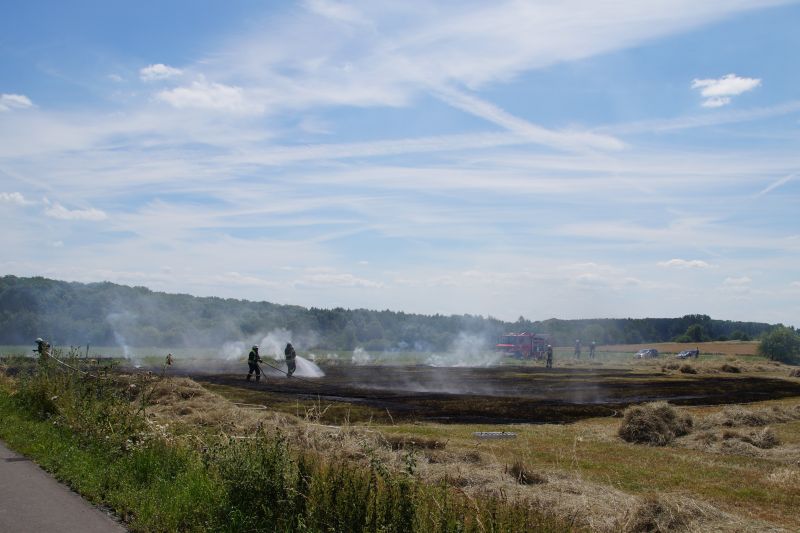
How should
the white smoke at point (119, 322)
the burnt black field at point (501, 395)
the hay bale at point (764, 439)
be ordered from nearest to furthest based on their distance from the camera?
the hay bale at point (764, 439), the burnt black field at point (501, 395), the white smoke at point (119, 322)

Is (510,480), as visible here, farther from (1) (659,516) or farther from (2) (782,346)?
(2) (782,346)

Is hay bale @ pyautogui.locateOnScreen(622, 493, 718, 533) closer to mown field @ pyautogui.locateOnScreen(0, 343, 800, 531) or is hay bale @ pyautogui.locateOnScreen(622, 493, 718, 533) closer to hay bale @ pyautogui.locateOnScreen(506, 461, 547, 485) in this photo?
mown field @ pyautogui.locateOnScreen(0, 343, 800, 531)

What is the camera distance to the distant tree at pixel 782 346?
74.9 m

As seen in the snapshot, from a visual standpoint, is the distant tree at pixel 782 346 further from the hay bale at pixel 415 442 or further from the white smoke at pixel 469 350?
the hay bale at pixel 415 442

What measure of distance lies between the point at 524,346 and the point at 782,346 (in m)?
29.9

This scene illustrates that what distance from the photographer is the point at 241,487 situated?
7.70 m

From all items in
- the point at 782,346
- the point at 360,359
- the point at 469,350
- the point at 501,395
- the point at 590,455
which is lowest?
the point at 360,359

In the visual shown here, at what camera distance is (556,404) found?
24672 mm

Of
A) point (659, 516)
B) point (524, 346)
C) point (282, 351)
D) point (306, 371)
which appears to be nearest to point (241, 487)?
point (659, 516)

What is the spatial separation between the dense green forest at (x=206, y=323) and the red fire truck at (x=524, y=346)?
75.3ft

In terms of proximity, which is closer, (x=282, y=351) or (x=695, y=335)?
(x=282, y=351)

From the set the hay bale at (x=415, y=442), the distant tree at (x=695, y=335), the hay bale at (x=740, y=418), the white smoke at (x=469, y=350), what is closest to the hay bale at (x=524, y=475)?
the hay bale at (x=415, y=442)

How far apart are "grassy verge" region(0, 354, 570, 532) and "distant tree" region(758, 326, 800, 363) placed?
7845cm

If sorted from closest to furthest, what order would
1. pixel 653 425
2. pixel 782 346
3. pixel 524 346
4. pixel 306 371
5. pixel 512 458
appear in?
1. pixel 512 458
2. pixel 653 425
3. pixel 306 371
4. pixel 524 346
5. pixel 782 346
